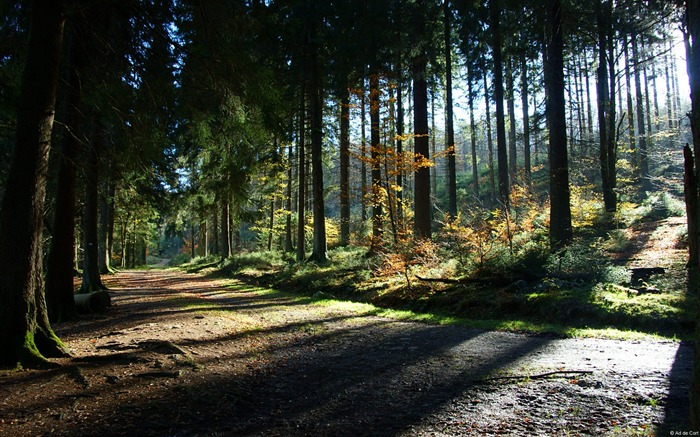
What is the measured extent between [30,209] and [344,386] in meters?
4.32

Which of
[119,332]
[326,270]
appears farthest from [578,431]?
[326,270]

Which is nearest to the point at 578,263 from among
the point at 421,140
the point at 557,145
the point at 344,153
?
the point at 557,145

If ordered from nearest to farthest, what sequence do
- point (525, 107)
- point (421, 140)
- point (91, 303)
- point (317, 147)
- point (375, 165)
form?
point (91, 303) → point (375, 165) → point (421, 140) → point (317, 147) → point (525, 107)

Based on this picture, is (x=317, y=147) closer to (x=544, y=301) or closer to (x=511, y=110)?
(x=544, y=301)

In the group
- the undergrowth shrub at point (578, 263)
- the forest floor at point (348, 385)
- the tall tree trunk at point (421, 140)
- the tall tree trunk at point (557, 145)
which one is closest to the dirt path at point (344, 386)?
the forest floor at point (348, 385)

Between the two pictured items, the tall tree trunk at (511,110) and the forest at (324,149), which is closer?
the forest at (324,149)

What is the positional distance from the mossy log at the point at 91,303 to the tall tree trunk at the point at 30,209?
4.58m

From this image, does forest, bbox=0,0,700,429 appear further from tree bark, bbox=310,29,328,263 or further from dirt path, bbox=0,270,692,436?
dirt path, bbox=0,270,692,436

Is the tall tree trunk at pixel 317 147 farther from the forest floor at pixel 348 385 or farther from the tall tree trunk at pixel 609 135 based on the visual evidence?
the tall tree trunk at pixel 609 135

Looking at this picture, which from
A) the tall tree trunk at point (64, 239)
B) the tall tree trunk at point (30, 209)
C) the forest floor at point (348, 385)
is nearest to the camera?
the forest floor at point (348, 385)

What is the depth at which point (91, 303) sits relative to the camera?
929 centimetres

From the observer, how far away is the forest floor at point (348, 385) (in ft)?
10.9

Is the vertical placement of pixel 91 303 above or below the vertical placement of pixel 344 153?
below

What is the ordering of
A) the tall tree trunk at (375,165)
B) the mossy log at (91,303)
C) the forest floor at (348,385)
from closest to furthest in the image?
the forest floor at (348,385) < the mossy log at (91,303) < the tall tree trunk at (375,165)
